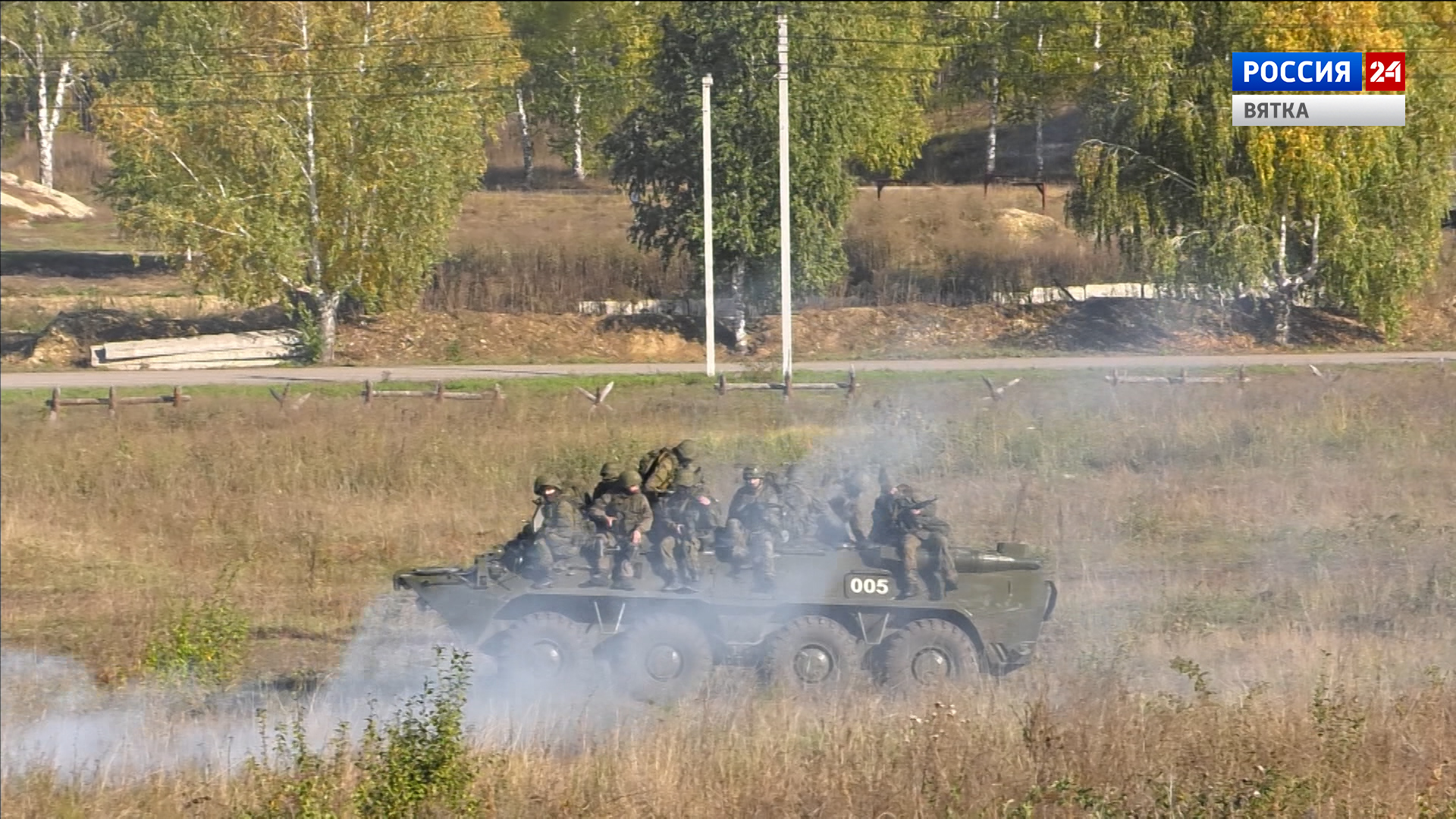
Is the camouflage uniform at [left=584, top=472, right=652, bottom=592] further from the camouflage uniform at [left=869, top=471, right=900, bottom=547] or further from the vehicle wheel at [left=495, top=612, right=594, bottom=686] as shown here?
the camouflage uniform at [left=869, top=471, right=900, bottom=547]

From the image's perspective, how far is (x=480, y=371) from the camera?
2981cm

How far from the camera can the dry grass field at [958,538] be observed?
8.00 metres

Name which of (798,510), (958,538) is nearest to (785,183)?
(958,538)

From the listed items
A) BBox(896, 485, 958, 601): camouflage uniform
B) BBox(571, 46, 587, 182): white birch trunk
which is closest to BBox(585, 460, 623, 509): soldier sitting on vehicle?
BBox(896, 485, 958, 601): camouflage uniform

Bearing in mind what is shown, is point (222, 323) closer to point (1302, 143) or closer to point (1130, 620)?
point (1302, 143)

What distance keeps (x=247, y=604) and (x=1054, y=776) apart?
8903 mm

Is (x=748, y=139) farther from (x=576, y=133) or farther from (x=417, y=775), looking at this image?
(x=417, y=775)

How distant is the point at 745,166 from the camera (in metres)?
31.6

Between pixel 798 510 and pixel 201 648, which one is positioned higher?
pixel 798 510

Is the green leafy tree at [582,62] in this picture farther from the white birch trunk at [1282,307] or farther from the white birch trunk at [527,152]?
the white birch trunk at [1282,307]

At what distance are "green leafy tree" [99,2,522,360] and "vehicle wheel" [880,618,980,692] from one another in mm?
21671

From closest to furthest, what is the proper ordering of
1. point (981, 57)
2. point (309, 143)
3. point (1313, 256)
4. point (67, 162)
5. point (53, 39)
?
point (1313, 256)
point (309, 143)
point (53, 39)
point (981, 57)
point (67, 162)

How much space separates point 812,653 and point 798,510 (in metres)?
1.11

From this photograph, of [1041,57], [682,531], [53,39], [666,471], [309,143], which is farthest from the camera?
[1041,57]
